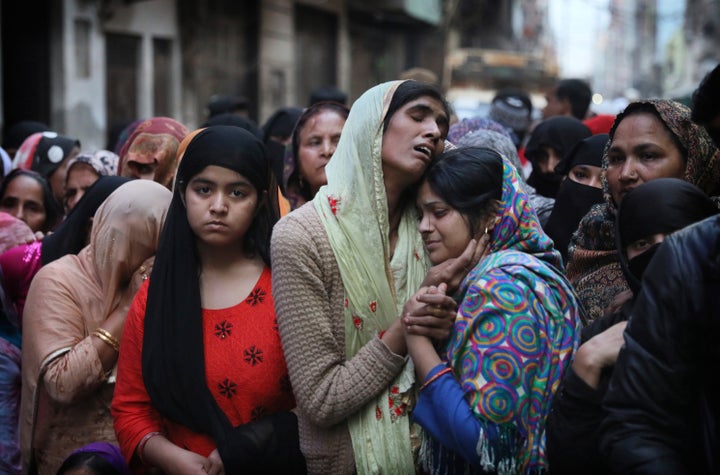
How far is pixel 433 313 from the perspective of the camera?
232cm

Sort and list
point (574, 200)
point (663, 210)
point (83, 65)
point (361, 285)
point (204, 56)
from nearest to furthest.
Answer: point (663, 210)
point (361, 285)
point (574, 200)
point (83, 65)
point (204, 56)

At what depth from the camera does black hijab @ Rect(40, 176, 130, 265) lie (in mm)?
3469

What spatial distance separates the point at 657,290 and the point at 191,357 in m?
1.46

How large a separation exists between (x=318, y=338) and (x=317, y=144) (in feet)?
5.96

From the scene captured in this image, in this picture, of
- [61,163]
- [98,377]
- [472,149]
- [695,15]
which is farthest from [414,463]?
[695,15]

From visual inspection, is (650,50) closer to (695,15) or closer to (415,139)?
(695,15)

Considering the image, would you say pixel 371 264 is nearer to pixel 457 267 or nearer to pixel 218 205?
pixel 457 267

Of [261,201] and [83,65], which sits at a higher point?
[83,65]

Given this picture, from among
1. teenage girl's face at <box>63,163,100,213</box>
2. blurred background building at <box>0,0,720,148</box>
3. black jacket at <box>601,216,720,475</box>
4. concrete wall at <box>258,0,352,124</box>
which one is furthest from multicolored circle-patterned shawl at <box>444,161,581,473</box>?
concrete wall at <box>258,0,352,124</box>

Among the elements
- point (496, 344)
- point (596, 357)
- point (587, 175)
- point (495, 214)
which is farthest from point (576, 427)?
point (587, 175)

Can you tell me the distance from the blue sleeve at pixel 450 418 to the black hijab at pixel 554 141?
2.83 m

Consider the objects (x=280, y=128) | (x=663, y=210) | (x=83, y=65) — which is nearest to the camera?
(x=663, y=210)

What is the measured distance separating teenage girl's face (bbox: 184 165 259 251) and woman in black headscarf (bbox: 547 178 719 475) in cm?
117

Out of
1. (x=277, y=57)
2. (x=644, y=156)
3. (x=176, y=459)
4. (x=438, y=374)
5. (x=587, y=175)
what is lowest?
(x=176, y=459)
